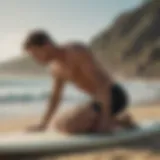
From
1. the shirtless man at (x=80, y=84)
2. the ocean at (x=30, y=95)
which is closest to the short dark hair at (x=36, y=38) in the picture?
the shirtless man at (x=80, y=84)

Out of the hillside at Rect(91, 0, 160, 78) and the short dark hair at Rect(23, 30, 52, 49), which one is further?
the hillside at Rect(91, 0, 160, 78)

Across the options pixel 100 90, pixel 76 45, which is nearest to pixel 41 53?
pixel 76 45

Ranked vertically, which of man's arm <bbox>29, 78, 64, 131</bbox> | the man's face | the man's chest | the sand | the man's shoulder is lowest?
the sand

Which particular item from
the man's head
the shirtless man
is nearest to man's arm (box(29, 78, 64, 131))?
the shirtless man

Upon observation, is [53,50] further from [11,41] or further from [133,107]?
[133,107]

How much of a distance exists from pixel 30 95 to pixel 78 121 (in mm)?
202

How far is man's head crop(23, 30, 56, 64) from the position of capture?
1.50 metres

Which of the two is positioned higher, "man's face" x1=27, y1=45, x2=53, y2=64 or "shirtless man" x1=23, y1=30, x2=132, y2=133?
"man's face" x1=27, y1=45, x2=53, y2=64

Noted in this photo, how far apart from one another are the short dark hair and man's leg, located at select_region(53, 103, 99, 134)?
0.86 feet

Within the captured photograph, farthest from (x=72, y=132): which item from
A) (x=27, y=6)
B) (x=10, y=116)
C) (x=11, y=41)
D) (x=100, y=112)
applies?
(x=27, y=6)

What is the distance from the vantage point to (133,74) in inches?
65.5

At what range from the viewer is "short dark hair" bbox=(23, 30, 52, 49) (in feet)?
4.95

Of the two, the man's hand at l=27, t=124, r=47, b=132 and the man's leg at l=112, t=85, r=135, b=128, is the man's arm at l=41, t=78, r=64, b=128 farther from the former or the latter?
the man's leg at l=112, t=85, r=135, b=128

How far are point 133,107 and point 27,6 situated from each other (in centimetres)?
52
